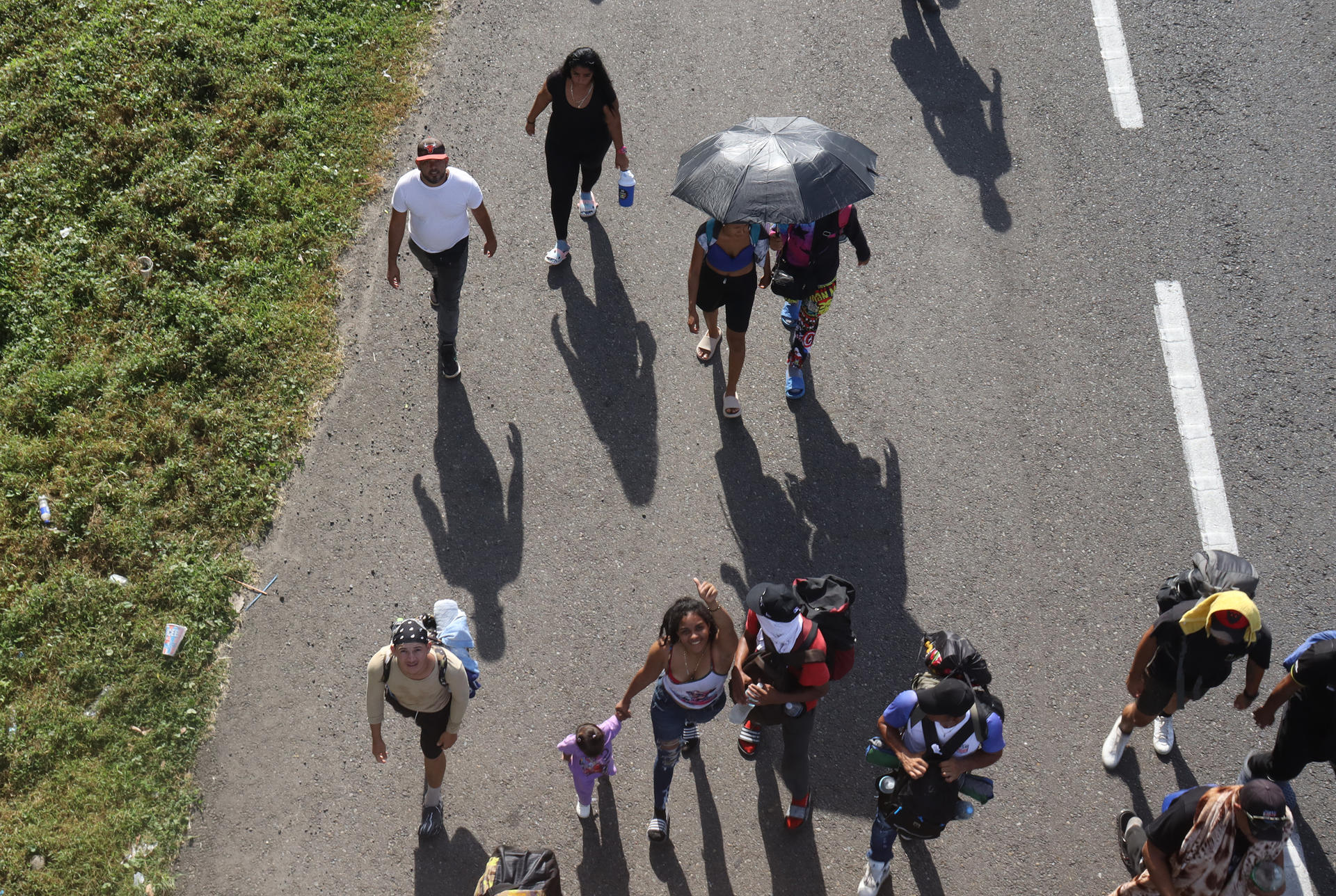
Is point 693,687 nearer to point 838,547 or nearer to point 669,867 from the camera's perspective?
point 669,867

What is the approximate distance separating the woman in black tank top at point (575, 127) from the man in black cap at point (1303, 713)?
19.2 feet

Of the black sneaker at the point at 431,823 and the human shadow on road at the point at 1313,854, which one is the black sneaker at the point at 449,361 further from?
the human shadow on road at the point at 1313,854

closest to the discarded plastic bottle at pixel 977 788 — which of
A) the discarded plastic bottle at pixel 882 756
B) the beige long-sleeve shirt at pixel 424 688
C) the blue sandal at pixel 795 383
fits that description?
the discarded plastic bottle at pixel 882 756

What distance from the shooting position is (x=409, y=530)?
7227mm

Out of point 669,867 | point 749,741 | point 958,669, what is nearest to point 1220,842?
point 958,669

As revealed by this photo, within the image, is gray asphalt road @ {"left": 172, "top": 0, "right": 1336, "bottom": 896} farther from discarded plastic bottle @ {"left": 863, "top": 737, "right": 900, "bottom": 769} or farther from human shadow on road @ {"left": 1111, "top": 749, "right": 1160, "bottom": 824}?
discarded plastic bottle @ {"left": 863, "top": 737, "right": 900, "bottom": 769}

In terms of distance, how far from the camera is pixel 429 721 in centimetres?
562

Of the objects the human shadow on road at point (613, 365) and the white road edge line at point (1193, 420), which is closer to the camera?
the white road edge line at point (1193, 420)

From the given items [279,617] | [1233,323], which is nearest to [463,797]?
[279,617]

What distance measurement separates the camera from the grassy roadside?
630 centimetres

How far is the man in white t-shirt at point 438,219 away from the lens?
693 cm

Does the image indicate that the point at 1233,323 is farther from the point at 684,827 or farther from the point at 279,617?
the point at 279,617

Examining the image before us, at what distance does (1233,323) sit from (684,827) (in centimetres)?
591

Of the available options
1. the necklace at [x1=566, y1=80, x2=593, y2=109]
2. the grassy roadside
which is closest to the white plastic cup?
the grassy roadside
